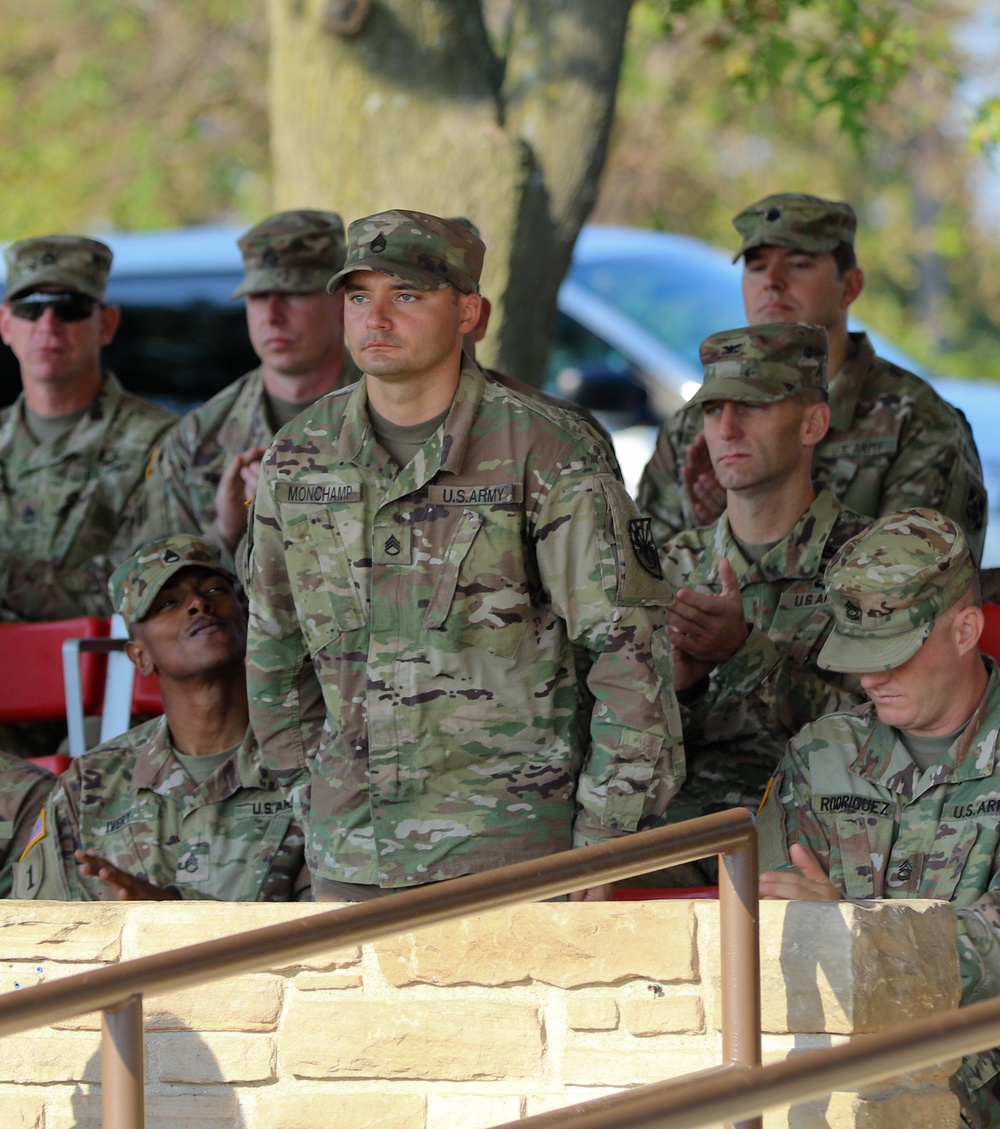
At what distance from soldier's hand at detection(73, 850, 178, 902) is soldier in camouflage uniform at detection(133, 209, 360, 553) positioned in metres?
1.32

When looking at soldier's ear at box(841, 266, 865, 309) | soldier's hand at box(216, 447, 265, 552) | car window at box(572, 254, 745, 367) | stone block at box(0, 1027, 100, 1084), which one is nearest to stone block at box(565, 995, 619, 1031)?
stone block at box(0, 1027, 100, 1084)

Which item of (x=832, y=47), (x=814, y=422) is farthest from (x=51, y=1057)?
(x=832, y=47)

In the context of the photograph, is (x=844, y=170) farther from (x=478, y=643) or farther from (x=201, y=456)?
(x=478, y=643)

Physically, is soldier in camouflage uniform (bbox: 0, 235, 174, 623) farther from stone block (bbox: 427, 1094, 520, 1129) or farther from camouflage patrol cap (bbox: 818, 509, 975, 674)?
stone block (bbox: 427, 1094, 520, 1129)

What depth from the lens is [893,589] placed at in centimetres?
322

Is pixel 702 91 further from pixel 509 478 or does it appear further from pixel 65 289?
pixel 509 478

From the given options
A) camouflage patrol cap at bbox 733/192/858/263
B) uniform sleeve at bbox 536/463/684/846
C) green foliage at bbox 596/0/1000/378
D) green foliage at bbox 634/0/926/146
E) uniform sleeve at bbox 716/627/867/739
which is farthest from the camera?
green foliage at bbox 596/0/1000/378

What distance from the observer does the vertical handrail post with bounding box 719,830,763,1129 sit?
2.48 meters

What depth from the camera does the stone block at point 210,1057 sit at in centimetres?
284

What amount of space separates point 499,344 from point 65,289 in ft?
4.46

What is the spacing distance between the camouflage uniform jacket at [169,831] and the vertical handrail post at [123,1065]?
157 centimetres

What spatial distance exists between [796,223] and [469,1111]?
270 centimetres

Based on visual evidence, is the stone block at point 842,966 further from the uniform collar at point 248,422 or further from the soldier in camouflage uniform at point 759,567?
the uniform collar at point 248,422

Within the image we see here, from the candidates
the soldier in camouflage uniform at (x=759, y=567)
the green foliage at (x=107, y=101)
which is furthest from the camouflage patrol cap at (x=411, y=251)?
the green foliage at (x=107, y=101)
